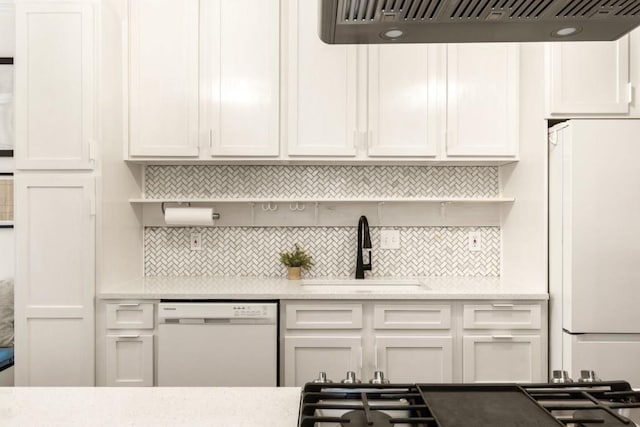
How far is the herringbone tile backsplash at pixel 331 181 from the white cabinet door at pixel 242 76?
0.34 metres

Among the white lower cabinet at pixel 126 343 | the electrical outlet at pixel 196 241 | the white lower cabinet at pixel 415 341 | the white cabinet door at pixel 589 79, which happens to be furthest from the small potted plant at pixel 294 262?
the white cabinet door at pixel 589 79

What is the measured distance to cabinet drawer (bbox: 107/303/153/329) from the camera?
2.36 m

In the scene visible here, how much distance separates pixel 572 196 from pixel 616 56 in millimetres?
809

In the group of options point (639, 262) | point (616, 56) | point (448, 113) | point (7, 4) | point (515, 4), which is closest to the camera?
point (515, 4)

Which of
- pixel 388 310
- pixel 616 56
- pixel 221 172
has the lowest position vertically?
pixel 388 310

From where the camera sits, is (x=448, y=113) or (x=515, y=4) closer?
(x=515, y=4)

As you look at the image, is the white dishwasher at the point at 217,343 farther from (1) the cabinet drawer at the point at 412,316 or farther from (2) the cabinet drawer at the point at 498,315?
(2) the cabinet drawer at the point at 498,315

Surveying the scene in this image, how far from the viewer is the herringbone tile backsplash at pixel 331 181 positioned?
2.94 metres

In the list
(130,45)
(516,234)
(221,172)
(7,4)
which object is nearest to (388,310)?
(516,234)

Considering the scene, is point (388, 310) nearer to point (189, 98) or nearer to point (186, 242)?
point (186, 242)

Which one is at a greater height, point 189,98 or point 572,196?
point 189,98

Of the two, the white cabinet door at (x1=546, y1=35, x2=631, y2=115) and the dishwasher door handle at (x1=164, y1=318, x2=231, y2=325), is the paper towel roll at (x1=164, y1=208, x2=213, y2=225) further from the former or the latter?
the white cabinet door at (x1=546, y1=35, x2=631, y2=115)

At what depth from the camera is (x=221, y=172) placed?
9.66 ft

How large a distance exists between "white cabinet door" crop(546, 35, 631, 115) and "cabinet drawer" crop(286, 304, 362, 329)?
1.45 metres
